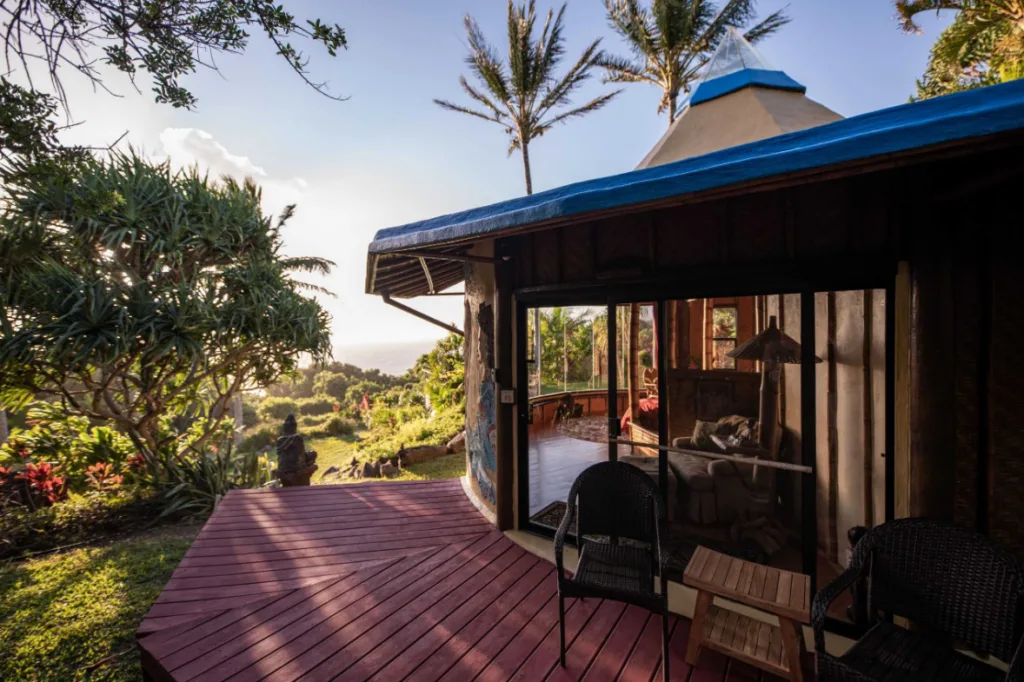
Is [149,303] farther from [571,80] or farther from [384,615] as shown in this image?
[571,80]

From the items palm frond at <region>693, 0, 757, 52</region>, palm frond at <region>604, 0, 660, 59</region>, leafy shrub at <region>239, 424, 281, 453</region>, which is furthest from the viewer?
leafy shrub at <region>239, 424, 281, 453</region>

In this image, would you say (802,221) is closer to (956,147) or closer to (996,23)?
(956,147)

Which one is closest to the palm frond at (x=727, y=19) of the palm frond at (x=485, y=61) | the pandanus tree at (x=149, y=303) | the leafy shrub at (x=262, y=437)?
the palm frond at (x=485, y=61)

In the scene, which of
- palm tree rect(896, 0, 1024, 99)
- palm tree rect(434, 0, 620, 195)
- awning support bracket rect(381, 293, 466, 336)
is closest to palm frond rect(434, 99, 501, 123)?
palm tree rect(434, 0, 620, 195)

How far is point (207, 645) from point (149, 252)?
509 centimetres

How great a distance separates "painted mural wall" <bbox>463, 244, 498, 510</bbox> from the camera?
13.3ft

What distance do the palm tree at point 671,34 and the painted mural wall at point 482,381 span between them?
1180 cm

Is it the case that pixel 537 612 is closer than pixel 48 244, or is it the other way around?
pixel 537 612

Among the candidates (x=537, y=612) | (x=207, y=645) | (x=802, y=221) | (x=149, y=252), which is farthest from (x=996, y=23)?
(x=149, y=252)

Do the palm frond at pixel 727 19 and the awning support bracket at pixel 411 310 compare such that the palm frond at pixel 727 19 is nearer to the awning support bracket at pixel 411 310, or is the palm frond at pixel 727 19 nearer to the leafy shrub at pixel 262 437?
the awning support bracket at pixel 411 310

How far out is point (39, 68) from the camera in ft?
7.28

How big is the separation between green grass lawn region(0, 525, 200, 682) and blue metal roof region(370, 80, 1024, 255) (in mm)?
3998

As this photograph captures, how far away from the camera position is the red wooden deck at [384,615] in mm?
2270

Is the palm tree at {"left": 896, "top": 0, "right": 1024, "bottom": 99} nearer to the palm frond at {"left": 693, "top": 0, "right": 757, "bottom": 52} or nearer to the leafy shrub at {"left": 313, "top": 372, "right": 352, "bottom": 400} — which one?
the palm frond at {"left": 693, "top": 0, "right": 757, "bottom": 52}
